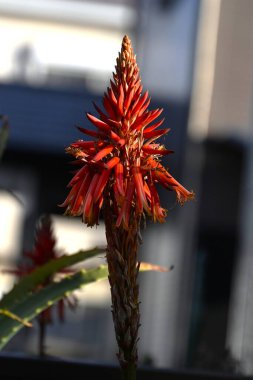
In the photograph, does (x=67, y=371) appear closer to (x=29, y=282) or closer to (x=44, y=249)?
(x=44, y=249)

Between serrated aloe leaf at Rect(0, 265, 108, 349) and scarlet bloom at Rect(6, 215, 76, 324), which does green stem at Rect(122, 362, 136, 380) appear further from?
scarlet bloom at Rect(6, 215, 76, 324)

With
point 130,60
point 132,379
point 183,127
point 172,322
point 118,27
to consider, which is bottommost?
point 172,322

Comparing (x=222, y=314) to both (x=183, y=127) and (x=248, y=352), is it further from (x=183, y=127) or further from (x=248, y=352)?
(x=183, y=127)

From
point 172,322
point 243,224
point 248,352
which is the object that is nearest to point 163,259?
point 172,322

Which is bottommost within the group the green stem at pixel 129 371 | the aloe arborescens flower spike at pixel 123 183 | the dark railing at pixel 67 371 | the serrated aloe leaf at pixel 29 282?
the dark railing at pixel 67 371

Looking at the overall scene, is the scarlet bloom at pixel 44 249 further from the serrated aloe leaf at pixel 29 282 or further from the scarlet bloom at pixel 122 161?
the scarlet bloom at pixel 122 161

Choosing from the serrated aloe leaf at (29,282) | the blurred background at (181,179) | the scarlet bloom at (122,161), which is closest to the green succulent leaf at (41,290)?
the serrated aloe leaf at (29,282)

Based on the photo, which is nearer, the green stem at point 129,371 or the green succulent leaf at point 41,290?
the green stem at point 129,371
